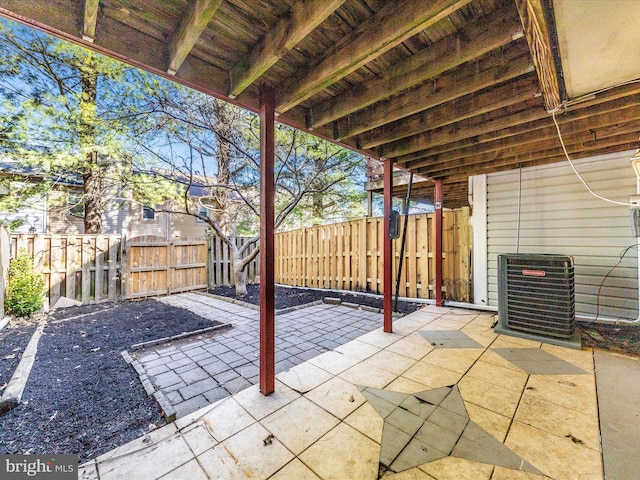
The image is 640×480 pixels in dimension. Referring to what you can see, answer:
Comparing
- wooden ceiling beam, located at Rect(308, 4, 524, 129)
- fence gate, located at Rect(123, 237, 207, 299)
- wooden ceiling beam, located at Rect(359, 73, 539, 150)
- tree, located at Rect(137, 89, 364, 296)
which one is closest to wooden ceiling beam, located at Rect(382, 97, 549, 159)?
wooden ceiling beam, located at Rect(359, 73, 539, 150)

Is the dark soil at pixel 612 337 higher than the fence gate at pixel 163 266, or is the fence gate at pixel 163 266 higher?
the fence gate at pixel 163 266

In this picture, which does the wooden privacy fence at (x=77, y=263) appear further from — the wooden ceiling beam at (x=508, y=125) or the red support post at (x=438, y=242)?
the red support post at (x=438, y=242)

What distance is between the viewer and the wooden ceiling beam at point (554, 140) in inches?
110

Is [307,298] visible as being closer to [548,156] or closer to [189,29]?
[548,156]

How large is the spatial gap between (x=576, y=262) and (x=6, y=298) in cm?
892

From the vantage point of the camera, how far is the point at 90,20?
1.32 m

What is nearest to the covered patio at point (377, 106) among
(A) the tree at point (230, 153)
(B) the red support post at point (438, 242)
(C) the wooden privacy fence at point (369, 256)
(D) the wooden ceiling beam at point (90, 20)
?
(D) the wooden ceiling beam at point (90, 20)

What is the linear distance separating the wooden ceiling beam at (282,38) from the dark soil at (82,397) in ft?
8.13

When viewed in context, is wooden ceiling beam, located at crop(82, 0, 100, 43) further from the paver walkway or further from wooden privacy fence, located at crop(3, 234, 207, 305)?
wooden privacy fence, located at crop(3, 234, 207, 305)

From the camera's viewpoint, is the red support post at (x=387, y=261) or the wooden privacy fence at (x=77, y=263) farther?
the wooden privacy fence at (x=77, y=263)

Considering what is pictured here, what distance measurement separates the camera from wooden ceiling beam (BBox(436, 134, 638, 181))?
3186mm

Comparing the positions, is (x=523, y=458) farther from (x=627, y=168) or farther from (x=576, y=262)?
(x=627, y=168)

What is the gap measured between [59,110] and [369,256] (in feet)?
26.0

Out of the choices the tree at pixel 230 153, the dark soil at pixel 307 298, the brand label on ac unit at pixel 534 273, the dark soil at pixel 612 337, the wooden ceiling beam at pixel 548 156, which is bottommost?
the dark soil at pixel 307 298
